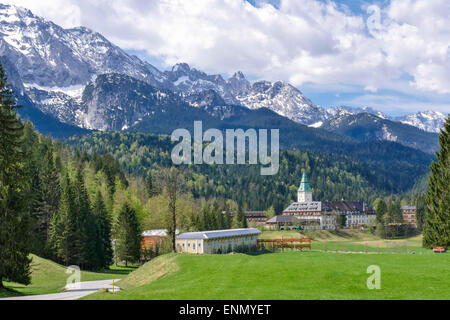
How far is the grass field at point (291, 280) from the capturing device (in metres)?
37.0

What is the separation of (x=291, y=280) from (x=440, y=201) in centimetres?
3588

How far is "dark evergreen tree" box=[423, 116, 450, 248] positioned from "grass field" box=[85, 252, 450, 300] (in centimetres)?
1191

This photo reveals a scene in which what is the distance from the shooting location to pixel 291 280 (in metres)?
44.2

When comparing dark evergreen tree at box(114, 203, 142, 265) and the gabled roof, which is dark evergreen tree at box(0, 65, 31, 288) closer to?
the gabled roof

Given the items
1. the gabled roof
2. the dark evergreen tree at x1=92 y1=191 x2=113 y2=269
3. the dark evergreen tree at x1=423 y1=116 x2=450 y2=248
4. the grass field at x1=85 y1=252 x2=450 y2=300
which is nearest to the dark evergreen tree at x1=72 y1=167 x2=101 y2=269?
the dark evergreen tree at x1=92 y1=191 x2=113 y2=269

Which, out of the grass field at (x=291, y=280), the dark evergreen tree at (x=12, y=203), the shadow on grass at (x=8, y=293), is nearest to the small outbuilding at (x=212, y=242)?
the grass field at (x=291, y=280)

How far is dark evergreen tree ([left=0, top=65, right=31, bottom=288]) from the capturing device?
153 ft

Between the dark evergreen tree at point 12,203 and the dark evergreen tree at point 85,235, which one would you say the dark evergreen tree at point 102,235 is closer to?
the dark evergreen tree at point 85,235

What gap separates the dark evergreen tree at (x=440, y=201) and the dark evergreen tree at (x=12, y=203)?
177 ft

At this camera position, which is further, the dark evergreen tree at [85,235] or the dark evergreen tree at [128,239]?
the dark evergreen tree at [128,239]

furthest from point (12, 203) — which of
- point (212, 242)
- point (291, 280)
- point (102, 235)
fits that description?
point (102, 235)

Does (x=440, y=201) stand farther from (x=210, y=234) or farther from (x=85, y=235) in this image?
(x=85, y=235)

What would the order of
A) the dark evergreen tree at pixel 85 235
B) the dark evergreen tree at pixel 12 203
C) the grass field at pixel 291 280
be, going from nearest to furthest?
1. the grass field at pixel 291 280
2. the dark evergreen tree at pixel 12 203
3. the dark evergreen tree at pixel 85 235
